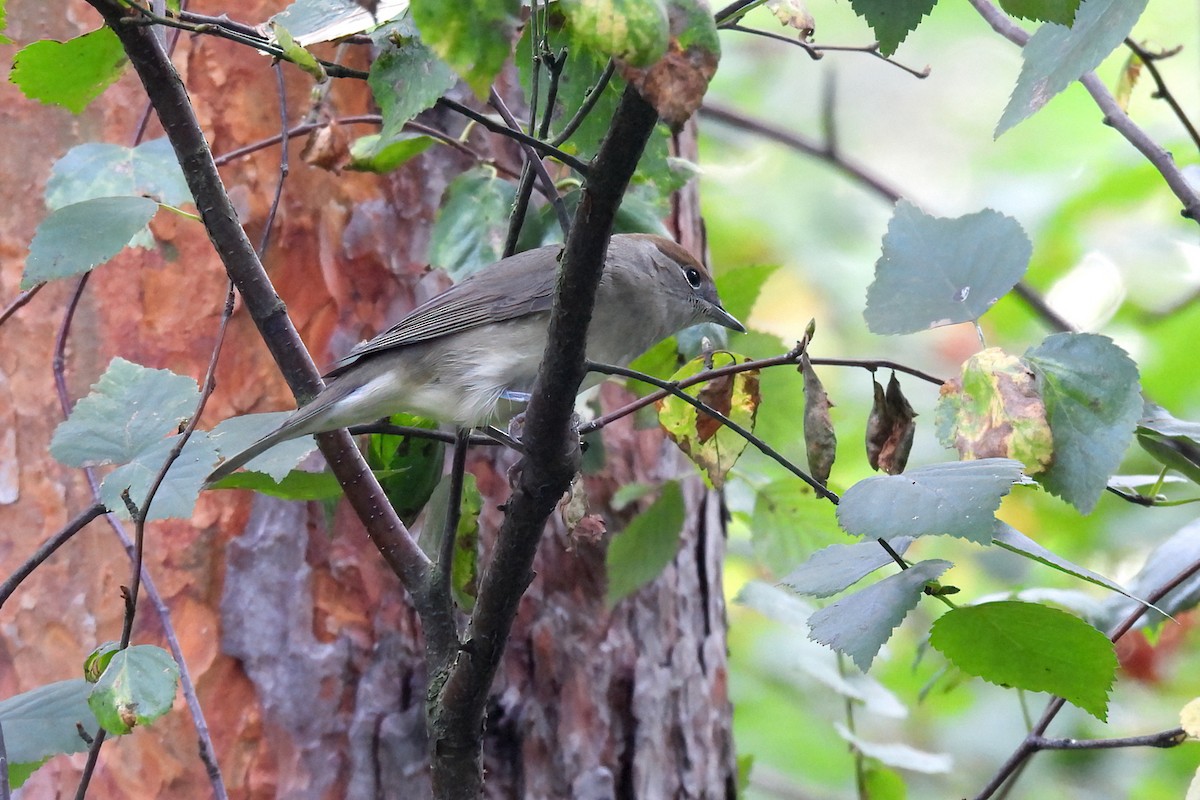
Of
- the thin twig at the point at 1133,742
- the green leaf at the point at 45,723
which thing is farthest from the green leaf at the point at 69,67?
the thin twig at the point at 1133,742

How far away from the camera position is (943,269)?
61.1 inches

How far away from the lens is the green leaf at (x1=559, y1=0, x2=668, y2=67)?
0.77 meters

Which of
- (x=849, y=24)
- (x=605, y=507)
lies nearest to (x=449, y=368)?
(x=605, y=507)

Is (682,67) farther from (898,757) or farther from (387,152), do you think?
(898,757)

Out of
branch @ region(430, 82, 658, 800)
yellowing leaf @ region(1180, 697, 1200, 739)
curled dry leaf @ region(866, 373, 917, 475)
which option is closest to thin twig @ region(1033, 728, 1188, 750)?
yellowing leaf @ region(1180, 697, 1200, 739)

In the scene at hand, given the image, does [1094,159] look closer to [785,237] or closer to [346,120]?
[785,237]

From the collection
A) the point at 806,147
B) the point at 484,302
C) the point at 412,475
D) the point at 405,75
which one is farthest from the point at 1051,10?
the point at 806,147

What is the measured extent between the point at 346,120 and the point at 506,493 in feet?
3.04

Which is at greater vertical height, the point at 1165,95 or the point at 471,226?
the point at 471,226

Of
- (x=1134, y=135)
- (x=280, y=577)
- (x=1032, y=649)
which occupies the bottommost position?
(x=280, y=577)

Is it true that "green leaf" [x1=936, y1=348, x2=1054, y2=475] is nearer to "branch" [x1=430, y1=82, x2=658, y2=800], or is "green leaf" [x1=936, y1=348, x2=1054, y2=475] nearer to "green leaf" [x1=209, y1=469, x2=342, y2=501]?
"branch" [x1=430, y1=82, x2=658, y2=800]

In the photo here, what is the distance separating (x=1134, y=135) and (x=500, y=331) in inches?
54.1

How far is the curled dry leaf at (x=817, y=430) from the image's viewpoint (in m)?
1.43

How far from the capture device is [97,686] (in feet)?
4.29
